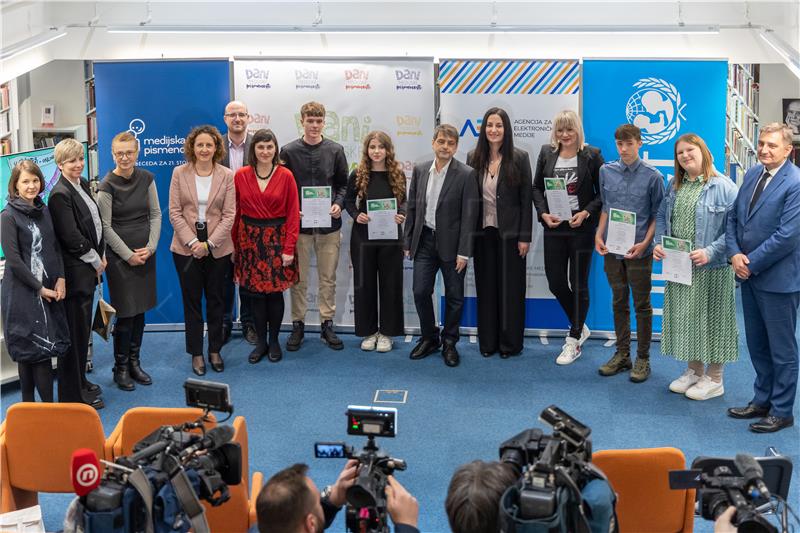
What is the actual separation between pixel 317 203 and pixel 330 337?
98 cm

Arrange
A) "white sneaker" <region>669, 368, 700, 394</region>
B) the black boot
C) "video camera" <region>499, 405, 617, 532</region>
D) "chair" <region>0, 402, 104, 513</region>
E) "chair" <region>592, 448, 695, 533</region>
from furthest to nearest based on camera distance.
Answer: the black boot, "white sneaker" <region>669, 368, 700, 394</region>, "chair" <region>0, 402, 104, 513</region>, "chair" <region>592, 448, 695, 533</region>, "video camera" <region>499, 405, 617, 532</region>

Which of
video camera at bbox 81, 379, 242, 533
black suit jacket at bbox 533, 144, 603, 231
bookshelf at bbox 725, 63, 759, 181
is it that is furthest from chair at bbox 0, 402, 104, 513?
bookshelf at bbox 725, 63, 759, 181

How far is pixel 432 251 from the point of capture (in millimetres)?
7102

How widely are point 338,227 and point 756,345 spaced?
2.94 meters

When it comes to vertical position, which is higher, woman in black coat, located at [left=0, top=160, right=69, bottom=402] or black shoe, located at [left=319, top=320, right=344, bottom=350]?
woman in black coat, located at [left=0, top=160, right=69, bottom=402]

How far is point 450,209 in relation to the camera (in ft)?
22.7

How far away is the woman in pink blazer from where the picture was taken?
6.75 metres

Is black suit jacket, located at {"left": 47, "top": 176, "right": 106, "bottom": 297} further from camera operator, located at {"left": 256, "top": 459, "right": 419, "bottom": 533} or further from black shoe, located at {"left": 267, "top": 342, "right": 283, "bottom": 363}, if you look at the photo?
camera operator, located at {"left": 256, "top": 459, "right": 419, "bottom": 533}

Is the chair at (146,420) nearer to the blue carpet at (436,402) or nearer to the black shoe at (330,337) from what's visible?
the blue carpet at (436,402)

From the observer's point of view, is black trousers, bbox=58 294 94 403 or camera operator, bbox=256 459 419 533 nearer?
camera operator, bbox=256 459 419 533

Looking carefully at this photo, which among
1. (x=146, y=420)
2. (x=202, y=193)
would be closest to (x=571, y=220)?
(x=202, y=193)

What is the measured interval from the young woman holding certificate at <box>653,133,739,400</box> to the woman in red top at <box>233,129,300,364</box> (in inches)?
94.3

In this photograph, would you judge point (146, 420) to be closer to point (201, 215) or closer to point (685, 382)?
point (201, 215)

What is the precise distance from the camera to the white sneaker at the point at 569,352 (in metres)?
7.11
